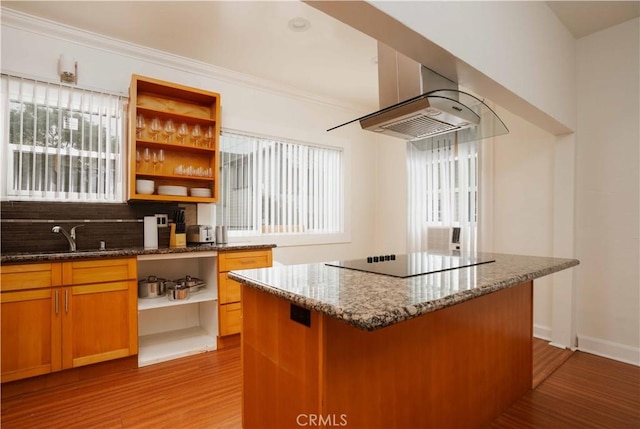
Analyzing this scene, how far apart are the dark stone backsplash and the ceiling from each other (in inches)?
56.4

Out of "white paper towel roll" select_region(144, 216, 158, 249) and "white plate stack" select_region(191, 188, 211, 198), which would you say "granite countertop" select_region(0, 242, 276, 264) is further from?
"white plate stack" select_region(191, 188, 211, 198)

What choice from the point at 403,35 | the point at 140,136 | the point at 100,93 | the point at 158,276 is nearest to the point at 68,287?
the point at 158,276

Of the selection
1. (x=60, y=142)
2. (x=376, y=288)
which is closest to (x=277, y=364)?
(x=376, y=288)

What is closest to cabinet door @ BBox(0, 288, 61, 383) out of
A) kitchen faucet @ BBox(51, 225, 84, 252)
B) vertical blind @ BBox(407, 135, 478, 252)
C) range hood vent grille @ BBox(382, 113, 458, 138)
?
kitchen faucet @ BBox(51, 225, 84, 252)

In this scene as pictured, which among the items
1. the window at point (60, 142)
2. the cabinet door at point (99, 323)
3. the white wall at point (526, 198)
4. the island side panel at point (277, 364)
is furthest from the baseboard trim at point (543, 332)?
the window at point (60, 142)

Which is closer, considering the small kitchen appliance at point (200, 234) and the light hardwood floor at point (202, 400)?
the light hardwood floor at point (202, 400)

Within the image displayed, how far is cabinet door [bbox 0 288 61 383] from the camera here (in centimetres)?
206

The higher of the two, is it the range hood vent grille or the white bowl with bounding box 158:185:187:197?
the range hood vent grille

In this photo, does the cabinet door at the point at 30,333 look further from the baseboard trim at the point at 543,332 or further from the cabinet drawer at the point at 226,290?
the baseboard trim at the point at 543,332

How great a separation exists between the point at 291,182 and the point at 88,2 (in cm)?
237

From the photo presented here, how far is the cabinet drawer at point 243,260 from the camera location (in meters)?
2.85

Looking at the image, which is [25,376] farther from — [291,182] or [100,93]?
[291,182]

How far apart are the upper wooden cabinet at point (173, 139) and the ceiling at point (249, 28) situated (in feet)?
1.31

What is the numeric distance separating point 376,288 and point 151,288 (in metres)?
2.30
